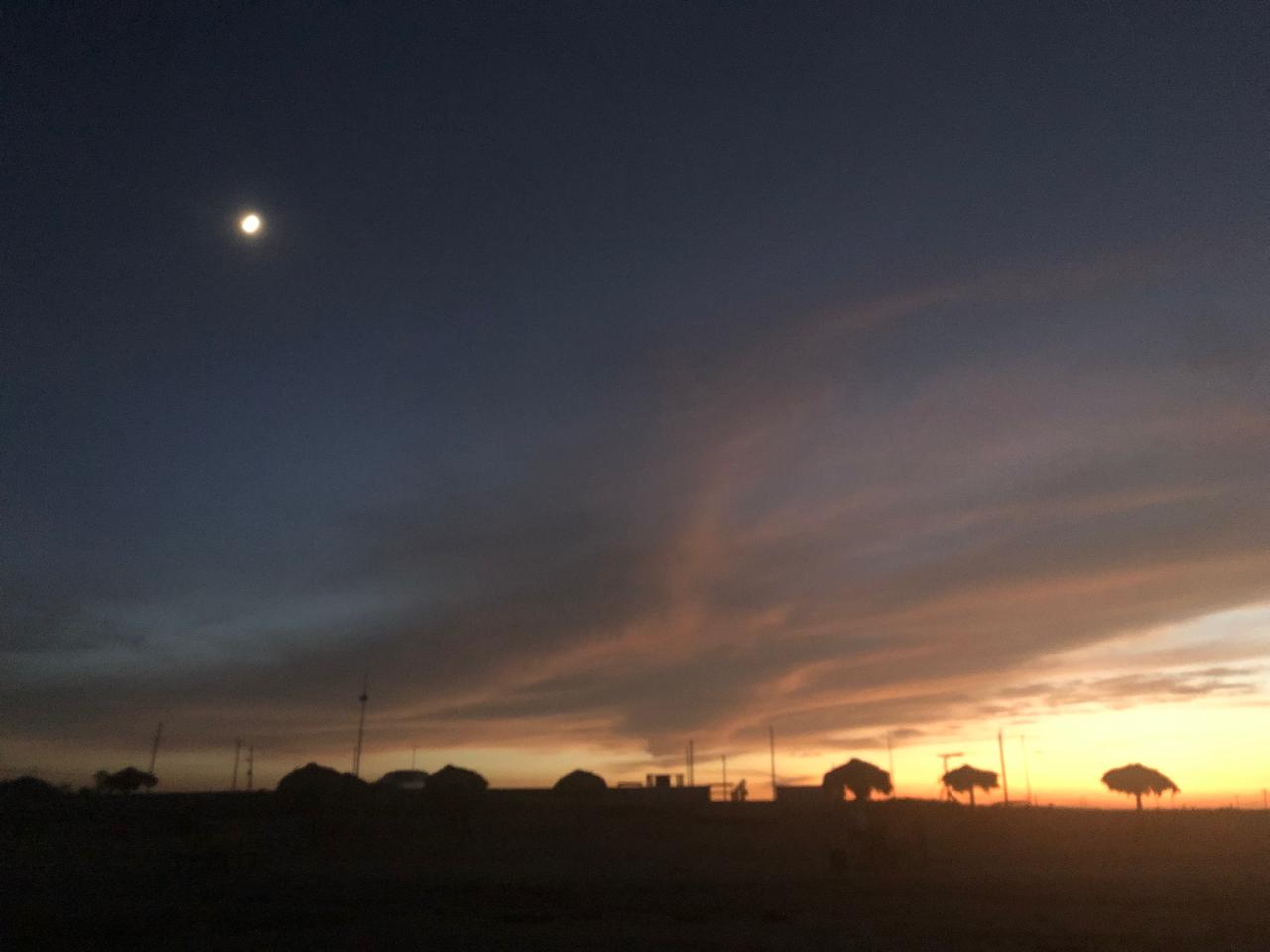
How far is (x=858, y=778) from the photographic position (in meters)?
47.8

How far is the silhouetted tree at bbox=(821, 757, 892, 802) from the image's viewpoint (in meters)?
47.8

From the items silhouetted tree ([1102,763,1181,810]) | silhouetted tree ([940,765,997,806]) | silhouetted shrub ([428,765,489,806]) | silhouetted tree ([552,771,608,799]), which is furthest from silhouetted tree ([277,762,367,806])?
silhouetted tree ([1102,763,1181,810])

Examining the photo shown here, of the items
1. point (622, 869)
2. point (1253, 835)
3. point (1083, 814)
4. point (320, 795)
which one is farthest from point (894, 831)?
point (1083, 814)

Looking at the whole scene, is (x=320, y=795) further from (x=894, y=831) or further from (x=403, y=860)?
(x=894, y=831)

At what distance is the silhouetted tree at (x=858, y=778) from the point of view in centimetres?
4775

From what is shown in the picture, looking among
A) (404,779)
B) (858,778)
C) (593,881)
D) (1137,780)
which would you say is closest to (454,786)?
(593,881)

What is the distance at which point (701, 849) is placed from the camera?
123 ft

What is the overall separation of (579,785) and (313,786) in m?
11.9

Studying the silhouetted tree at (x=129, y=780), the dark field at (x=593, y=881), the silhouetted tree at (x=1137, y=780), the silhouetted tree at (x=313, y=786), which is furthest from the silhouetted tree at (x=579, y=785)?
the silhouetted tree at (x=1137, y=780)

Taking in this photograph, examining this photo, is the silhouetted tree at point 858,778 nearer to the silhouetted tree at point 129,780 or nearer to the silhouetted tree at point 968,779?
the silhouetted tree at point 968,779

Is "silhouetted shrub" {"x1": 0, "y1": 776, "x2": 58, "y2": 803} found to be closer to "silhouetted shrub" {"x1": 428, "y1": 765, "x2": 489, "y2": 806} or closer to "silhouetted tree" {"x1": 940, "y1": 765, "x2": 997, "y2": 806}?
"silhouetted shrub" {"x1": 428, "y1": 765, "x2": 489, "y2": 806}

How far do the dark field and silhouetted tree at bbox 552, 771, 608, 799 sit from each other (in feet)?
2.78

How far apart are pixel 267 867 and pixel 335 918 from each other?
989cm

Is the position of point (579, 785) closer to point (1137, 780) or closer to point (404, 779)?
point (404, 779)
